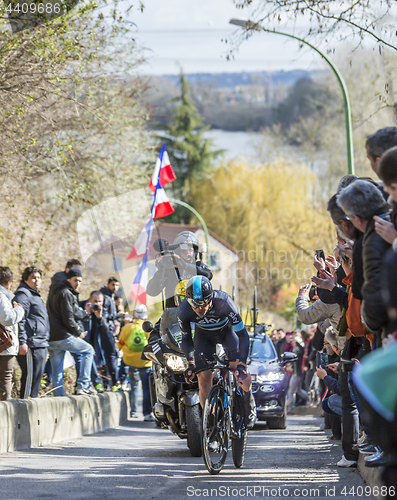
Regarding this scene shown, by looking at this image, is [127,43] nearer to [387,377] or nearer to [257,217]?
[387,377]

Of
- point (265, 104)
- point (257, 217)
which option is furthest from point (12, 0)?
point (265, 104)

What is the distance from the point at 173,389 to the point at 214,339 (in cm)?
140

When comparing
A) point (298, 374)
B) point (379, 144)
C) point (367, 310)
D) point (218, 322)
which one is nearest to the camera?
point (367, 310)

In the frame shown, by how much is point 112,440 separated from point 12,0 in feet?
20.0

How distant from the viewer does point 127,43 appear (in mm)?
17656

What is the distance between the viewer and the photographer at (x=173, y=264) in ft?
31.2

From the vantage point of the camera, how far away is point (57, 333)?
11625 millimetres

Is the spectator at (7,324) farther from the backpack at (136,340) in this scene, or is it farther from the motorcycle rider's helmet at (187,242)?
the backpack at (136,340)

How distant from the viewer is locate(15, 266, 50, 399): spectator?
10.3m

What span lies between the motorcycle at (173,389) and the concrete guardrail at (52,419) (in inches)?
56.9

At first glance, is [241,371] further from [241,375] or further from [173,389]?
[173,389]

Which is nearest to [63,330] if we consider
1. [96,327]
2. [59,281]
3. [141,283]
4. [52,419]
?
[59,281]

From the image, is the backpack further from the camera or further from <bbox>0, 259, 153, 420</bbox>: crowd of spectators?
the camera

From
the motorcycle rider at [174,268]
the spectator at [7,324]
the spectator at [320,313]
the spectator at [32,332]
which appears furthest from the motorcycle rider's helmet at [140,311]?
the spectator at [320,313]
